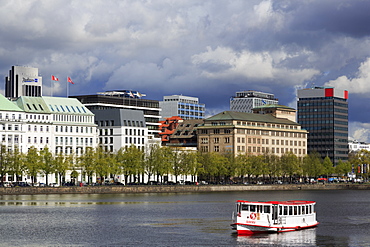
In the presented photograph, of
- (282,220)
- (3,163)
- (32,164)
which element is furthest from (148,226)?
(3,163)

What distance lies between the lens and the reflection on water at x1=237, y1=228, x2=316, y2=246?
92500 millimetres

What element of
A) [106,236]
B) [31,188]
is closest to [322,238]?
[106,236]

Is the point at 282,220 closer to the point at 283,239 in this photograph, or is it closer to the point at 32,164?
the point at 283,239

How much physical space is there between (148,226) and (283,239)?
876 inches

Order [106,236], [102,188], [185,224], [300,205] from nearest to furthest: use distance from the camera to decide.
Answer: [106,236], [300,205], [185,224], [102,188]

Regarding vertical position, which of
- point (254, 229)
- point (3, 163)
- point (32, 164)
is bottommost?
point (254, 229)

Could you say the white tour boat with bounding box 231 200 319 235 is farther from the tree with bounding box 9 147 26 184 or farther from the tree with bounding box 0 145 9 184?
the tree with bounding box 0 145 9 184

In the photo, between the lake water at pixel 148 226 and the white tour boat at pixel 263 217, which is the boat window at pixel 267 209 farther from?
the lake water at pixel 148 226

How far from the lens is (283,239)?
9581cm

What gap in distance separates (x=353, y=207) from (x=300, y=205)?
189 ft

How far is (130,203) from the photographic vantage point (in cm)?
16138

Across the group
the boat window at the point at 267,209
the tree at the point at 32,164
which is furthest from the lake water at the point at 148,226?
the tree at the point at 32,164

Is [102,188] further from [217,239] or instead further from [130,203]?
[217,239]

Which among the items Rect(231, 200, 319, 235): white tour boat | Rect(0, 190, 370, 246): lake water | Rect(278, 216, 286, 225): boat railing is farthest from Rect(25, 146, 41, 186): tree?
Rect(278, 216, 286, 225): boat railing
